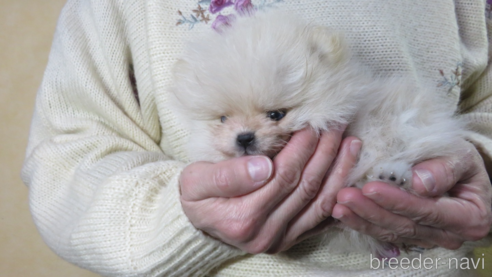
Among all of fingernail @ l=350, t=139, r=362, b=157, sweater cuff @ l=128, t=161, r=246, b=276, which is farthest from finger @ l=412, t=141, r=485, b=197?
sweater cuff @ l=128, t=161, r=246, b=276

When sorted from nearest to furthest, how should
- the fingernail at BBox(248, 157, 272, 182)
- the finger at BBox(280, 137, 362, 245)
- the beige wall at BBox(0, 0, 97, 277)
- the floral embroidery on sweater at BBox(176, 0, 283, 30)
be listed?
the fingernail at BBox(248, 157, 272, 182) → the finger at BBox(280, 137, 362, 245) → the floral embroidery on sweater at BBox(176, 0, 283, 30) → the beige wall at BBox(0, 0, 97, 277)

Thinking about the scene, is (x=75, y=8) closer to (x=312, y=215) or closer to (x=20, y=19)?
(x=312, y=215)

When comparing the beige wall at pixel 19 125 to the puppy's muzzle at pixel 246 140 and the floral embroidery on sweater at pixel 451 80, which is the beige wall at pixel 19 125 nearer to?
the puppy's muzzle at pixel 246 140

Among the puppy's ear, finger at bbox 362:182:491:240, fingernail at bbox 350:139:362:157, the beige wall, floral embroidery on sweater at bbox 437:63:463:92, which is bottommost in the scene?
the beige wall

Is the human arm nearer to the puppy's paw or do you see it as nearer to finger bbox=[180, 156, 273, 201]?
the puppy's paw

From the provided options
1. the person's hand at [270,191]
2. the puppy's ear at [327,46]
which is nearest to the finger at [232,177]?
the person's hand at [270,191]

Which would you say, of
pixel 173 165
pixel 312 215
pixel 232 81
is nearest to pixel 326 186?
pixel 312 215

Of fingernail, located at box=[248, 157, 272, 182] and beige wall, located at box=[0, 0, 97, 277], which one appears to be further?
beige wall, located at box=[0, 0, 97, 277]
